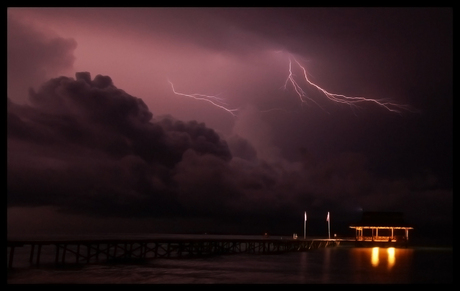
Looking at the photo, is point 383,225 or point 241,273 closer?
point 241,273

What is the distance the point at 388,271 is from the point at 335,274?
4617 mm

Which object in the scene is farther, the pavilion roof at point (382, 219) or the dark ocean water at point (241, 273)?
the pavilion roof at point (382, 219)

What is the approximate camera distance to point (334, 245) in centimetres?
7300

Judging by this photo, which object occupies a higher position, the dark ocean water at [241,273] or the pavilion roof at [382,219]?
the pavilion roof at [382,219]

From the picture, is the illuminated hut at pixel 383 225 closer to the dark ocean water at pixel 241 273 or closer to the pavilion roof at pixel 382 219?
the pavilion roof at pixel 382 219

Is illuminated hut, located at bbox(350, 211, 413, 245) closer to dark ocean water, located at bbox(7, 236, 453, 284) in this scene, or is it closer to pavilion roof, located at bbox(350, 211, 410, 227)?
pavilion roof, located at bbox(350, 211, 410, 227)

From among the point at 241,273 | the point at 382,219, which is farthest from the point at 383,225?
the point at 241,273

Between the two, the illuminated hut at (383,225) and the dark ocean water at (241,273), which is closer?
the dark ocean water at (241,273)

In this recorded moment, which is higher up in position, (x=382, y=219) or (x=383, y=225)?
(x=382, y=219)

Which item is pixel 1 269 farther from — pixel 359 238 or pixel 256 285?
pixel 359 238

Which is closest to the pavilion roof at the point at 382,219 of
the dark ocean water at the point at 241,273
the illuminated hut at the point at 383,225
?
the illuminated hut at the point at 383,225

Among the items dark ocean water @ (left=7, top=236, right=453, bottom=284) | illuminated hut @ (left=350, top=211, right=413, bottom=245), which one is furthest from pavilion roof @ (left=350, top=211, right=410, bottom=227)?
dark ocean water @ (left=7, top=236, right=453, bottom=284)

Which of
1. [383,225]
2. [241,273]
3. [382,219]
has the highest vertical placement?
[382,219]

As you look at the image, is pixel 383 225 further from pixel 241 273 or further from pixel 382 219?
pixel 241 273
